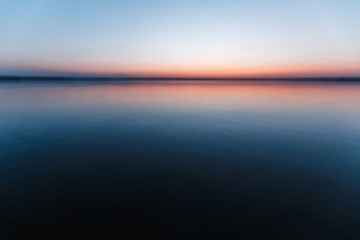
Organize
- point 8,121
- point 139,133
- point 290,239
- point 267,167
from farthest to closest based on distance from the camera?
point 8,121 → point 139,133 → point 267,167 → point 290,239

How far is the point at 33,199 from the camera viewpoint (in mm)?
4055

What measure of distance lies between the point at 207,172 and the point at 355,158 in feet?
19.3

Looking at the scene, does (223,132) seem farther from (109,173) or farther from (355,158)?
(109,173)

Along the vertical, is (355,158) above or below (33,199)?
above

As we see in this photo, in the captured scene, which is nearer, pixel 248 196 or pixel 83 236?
pixel 83 236

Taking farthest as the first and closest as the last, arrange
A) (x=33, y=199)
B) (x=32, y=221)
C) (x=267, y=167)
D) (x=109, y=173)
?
(x=267, y=167)
(x=109, y=173)
(x=33, y=199)
(x=32, y=221)

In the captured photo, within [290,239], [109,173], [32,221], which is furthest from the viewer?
[109,173]

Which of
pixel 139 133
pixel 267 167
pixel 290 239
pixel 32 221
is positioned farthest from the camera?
pixel 139 133

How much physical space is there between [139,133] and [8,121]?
10.3 meters

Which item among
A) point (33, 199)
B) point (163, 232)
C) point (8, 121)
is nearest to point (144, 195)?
point (163, 232)

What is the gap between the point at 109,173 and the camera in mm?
5301

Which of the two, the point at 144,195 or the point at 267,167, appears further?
the point at 267,167

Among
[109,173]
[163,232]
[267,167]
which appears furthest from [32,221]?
[267,167]

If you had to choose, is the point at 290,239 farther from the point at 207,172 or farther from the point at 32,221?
the point at 32,221
